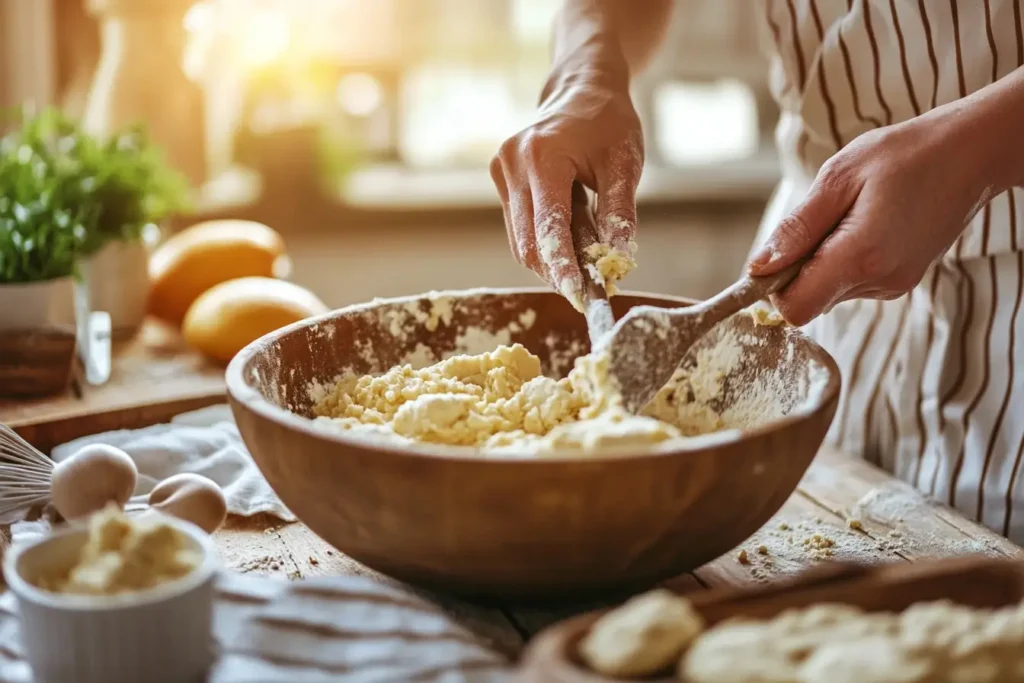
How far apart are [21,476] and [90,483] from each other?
146 mm

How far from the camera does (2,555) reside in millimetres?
898

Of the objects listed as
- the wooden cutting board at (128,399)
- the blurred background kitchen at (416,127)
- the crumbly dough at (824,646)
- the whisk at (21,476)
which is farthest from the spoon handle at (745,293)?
the blurred background kitchen at (416,127)

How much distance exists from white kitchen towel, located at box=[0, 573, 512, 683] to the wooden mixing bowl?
6 cm

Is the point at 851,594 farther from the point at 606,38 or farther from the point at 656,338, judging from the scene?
the point at 606,38

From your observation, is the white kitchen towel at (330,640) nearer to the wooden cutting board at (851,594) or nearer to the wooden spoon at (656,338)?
the wooden cutting board at (851,594)

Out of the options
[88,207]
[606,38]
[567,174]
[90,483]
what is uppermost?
[606,38]

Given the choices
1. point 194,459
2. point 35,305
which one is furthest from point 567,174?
point 35,305

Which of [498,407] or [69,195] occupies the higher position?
[69,195]

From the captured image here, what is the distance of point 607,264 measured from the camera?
106 centimetres

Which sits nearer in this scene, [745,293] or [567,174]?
[745,293]

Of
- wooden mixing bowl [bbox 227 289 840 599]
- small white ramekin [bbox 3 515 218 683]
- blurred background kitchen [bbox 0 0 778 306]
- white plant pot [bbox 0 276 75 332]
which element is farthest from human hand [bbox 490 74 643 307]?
blurred background kitchen [bbox 0 0 778 306]

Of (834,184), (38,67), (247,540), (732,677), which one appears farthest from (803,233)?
(38,67)

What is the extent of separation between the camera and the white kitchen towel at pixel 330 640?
676mm

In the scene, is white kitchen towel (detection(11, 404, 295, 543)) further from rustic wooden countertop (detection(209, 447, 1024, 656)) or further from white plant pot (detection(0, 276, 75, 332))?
white plant pot (detection(0, 276, 75, 332))
